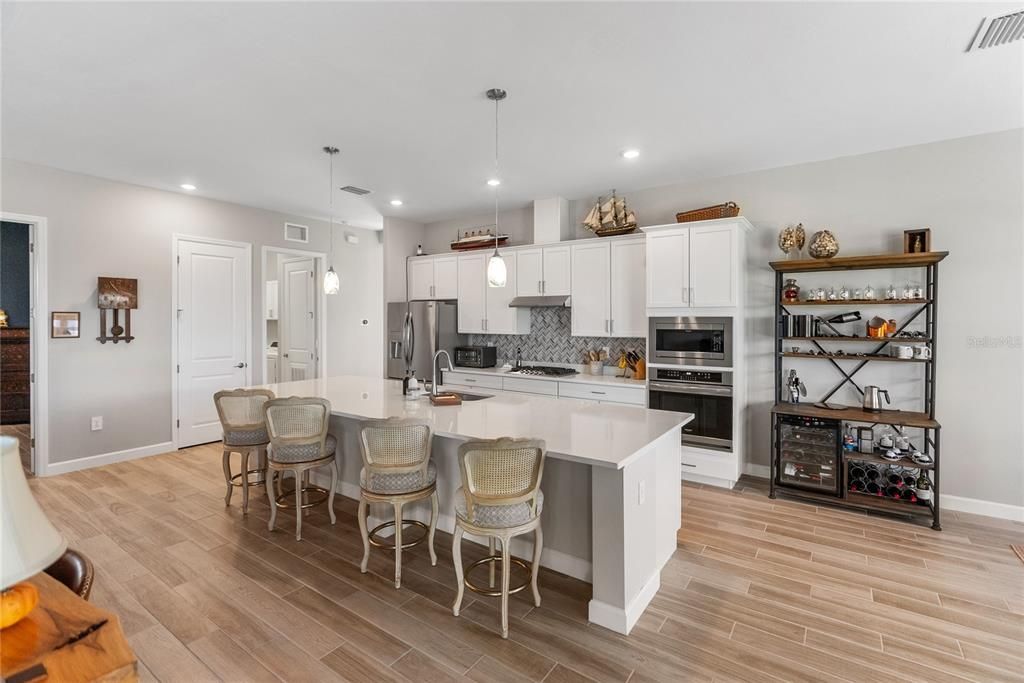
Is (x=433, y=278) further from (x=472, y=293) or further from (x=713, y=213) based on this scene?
(x=713, y=213)

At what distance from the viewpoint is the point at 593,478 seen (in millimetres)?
2266

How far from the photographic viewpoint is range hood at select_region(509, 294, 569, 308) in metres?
5.09

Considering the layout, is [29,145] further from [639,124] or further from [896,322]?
[896,322]

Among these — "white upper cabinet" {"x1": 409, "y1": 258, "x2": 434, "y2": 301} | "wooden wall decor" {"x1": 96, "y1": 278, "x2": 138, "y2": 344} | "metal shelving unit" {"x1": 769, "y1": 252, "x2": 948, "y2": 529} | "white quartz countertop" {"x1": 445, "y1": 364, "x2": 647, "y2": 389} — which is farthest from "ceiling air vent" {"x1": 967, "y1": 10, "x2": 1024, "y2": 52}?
"wooden wall decor" {"x1": 96, "y1": 278, "x2": 138, "y2": 344}

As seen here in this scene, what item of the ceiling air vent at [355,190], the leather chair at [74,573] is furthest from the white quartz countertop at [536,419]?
the ceiling air vent at [355,190]

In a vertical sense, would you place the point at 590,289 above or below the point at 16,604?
above

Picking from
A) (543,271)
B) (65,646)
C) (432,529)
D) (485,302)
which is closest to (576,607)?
(432,529)

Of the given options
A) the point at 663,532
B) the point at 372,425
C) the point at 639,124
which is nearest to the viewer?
the point at 372,425

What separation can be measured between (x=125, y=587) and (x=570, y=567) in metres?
2.41

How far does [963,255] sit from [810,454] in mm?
1866

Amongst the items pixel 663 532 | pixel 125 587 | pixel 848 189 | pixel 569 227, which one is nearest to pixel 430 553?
pixel 663 532

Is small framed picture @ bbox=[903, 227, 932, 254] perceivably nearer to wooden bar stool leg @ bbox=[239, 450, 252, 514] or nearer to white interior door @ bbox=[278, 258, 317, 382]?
wooden bar stool leg @ bbox=[239, 450, 252, 514]

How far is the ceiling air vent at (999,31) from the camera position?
2.21 m

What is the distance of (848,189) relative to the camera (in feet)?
13.1
